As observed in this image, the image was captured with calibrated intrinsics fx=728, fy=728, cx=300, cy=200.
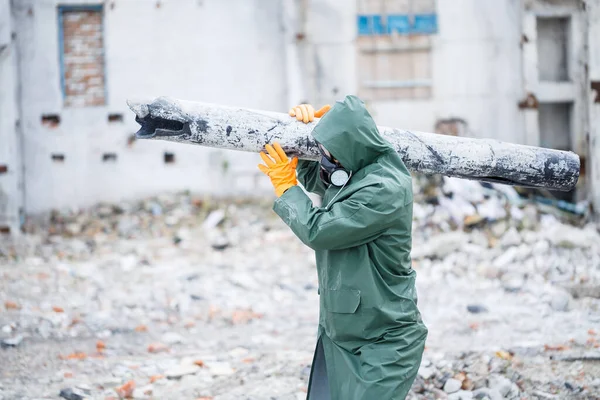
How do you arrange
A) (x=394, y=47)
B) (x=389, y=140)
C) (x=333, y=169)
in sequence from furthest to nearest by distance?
(x=394, y=47)
(x=389, y=140)
(x=333, y=169)

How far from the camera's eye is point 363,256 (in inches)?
116

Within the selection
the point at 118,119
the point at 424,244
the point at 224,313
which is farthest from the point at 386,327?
the point at 118,119

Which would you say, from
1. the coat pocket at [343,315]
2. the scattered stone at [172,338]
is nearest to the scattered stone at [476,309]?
Result: the scattered stone at [172,338]

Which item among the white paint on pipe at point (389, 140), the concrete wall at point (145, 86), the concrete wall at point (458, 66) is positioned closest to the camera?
the white paint on pipe at point (389, 140)

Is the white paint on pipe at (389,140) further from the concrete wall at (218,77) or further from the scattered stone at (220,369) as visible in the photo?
the concrete wall at (218,77)

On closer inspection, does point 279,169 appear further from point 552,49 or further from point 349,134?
point 552,49

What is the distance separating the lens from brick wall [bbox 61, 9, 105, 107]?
9789 mm

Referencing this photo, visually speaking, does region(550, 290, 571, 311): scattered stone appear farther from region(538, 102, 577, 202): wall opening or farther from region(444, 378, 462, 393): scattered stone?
region(538, 102, 577, 202): wall opening

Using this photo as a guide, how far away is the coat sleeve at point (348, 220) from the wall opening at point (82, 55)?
7.59 metres

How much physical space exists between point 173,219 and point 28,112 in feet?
8.16

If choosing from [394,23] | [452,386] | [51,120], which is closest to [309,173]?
[452,386]

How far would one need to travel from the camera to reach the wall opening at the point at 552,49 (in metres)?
9.55

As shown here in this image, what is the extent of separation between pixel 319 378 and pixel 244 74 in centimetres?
725

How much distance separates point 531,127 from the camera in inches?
369
